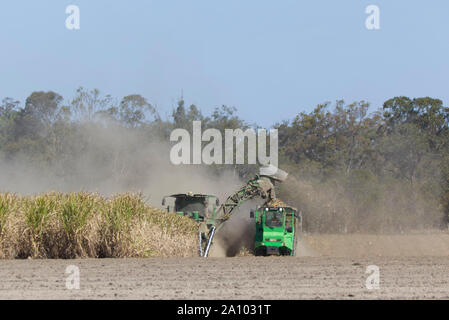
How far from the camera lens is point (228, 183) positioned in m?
55.3

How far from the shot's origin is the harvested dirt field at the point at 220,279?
1273 cm

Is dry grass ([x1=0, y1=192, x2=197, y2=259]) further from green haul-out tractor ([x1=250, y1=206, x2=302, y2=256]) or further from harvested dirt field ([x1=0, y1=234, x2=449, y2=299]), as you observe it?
green haul-out tractor ([x1=250, y1=206, x2=302, y2=256])

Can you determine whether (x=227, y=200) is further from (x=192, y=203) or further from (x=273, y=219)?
(x=273, y=219)

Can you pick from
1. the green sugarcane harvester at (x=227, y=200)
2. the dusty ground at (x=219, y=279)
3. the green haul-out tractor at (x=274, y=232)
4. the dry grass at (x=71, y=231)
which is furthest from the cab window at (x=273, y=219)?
the dusty ground at (x=219, y=279)

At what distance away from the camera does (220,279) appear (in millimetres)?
14914

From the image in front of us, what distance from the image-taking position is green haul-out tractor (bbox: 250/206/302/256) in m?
28.2

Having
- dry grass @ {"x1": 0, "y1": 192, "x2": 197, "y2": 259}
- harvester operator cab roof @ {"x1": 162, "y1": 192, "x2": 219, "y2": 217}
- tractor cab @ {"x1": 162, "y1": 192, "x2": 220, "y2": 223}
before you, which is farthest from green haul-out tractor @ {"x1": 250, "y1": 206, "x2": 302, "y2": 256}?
dry grass @ {"x1": 0, "y1": 192, "x2": 197, "y2": 259}

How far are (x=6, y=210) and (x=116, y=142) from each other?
46618mm

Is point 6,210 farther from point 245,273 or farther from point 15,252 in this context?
point 245,273

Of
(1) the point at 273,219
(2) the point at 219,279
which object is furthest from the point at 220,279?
(1) the point at 273,219

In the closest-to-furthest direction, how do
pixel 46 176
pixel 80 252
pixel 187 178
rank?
pixel 80 252 < pixel 187 178 < pixel 46 176

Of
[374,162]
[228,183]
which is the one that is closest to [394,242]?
[228,183]

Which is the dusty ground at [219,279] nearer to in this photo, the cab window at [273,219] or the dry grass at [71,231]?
the dry grass at [71,231]

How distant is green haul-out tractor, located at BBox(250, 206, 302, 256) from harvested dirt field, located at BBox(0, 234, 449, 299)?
27.9 ft
